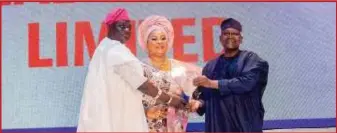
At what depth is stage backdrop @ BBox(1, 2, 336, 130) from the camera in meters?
4.13

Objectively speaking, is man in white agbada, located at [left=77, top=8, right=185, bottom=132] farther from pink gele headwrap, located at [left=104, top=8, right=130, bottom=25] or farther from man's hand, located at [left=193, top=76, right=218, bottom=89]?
man's hand, located at [left=193, top=76, right=218, bottom=89]

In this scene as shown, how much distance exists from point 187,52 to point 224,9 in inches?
15.9

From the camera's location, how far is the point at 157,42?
10.5ft

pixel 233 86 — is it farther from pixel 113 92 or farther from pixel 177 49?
pixel 177 49

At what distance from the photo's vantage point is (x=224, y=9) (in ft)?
13.7

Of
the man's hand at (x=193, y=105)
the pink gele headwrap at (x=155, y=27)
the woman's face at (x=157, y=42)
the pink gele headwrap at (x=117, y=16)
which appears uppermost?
the pink gele headwrap at (x=117, y=16)

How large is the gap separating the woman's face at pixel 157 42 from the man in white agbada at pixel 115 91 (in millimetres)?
209

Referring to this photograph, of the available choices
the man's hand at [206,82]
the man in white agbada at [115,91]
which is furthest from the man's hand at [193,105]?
the man in white agbada at [115,91]

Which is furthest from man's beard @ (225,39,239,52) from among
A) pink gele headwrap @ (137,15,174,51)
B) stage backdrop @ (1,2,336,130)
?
stage backdrop @ (1,2,336,130)

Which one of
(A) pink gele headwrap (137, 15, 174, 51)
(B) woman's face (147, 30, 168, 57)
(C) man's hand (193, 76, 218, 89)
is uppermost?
(A) pink gele headwrap (137, 15, 174, 51)

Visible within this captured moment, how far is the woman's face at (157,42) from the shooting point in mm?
3209

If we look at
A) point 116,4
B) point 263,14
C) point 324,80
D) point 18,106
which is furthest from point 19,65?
point 324,80

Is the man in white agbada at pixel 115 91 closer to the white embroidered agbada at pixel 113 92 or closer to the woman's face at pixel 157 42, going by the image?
the white embroidered agbada at pixel 113 92

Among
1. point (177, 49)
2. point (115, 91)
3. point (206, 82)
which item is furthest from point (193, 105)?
point (177, 49)
